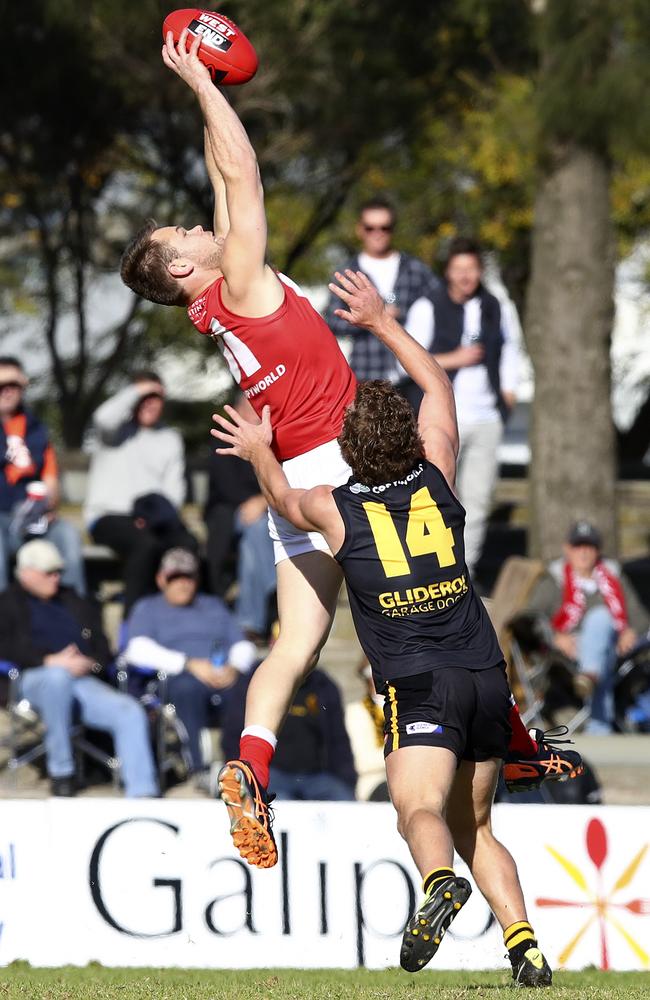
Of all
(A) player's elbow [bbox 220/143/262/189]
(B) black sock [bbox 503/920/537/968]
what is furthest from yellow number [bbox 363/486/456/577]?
(B) black sock [bbox 503/920/537/968]

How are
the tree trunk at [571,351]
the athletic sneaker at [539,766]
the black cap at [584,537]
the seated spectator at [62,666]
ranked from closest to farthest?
the athletic sneaker at [539,766] < the seated spectator at [62,666] < the black cap at [584,537] < the tree trunk at [571,351]

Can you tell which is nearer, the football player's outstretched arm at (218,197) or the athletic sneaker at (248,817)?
the athletic sneaker at (248,817)

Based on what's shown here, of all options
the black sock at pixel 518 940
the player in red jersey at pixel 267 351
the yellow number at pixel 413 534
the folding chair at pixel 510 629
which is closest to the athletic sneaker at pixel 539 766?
the player in red jersey at pixel 267 351

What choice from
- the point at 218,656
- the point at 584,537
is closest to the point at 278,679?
the point at 218,656

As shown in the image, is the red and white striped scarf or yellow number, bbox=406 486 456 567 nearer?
yellow number, bbox=406 486 456 567

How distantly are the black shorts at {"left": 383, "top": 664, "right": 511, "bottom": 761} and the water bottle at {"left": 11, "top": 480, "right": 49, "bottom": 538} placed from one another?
18.4 ft

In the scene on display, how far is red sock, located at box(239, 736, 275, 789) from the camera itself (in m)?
5.82

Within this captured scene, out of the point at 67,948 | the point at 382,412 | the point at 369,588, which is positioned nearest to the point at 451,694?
the point at 369,588

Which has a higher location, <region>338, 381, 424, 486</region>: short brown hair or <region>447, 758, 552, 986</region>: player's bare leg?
<region>338, 381, 424, 486</region>: short brown hair

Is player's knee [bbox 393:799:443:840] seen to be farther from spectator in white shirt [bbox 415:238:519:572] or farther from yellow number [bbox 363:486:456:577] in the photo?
spectator in white shirt [bbox 415:238:519:572]

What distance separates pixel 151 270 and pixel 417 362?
1039 mm

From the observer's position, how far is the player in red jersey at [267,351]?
5.88m

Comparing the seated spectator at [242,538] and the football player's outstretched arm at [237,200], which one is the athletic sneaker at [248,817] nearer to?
the football player's outstretched arm at [237,200]

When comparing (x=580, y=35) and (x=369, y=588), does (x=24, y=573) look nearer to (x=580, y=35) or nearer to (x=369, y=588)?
(x=369, y=588)
